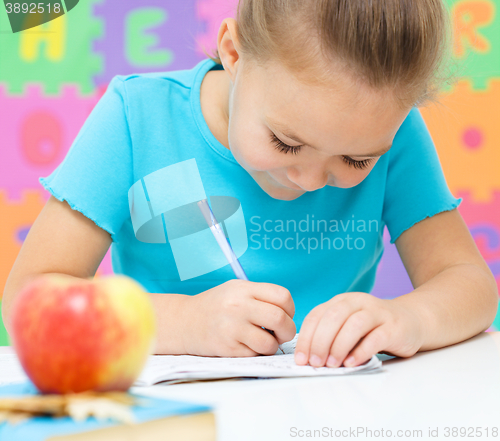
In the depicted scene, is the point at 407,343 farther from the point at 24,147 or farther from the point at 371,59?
the point at 24,147

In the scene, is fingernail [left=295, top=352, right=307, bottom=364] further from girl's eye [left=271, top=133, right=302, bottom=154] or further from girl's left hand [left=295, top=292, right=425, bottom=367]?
girl's eye [left=271, top=133, right=302, bottom=154]

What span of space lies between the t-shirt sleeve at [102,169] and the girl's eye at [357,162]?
0.32m

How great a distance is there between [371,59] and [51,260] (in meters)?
0.43

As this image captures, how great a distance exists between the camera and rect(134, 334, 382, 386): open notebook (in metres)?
0.40

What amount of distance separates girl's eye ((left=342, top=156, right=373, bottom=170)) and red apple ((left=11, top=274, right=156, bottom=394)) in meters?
0.38

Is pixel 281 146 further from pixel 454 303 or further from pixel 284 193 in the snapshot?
pixel 454 303

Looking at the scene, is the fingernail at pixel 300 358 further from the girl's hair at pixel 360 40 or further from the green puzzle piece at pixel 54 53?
the green puzzle piece at pixel 54 53

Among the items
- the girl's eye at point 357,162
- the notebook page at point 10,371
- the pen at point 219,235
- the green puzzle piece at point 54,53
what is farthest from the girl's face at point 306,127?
the green puzzle piece at point 54,53

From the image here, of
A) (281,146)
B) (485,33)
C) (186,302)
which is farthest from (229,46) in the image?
(485,33)

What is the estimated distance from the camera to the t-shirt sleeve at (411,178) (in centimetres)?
79

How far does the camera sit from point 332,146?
0.55 meters

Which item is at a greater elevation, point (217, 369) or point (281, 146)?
point (281, 146)

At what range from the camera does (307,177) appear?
23.3 inches

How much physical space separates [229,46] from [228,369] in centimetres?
43
